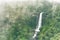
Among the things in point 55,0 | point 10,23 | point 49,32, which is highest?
point 55,0

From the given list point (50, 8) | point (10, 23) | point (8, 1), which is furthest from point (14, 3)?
point (50, 8)

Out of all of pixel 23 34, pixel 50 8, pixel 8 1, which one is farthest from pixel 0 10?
pixel 50 8

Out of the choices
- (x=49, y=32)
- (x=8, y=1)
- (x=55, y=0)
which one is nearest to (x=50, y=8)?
(x=55, y=0)

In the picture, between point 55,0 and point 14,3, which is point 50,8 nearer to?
point 55,0

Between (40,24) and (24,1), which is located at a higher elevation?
(24,1)

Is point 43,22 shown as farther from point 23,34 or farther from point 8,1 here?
point 8,1

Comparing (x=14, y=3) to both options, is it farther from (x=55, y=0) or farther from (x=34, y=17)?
(x=55, y=0)

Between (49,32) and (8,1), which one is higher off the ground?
(8,1)
